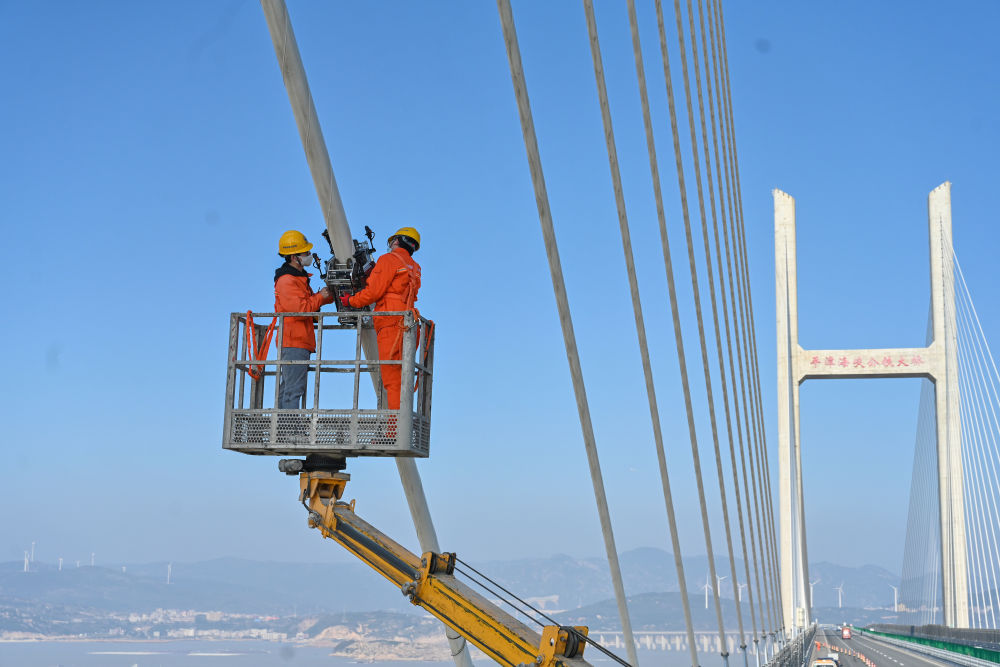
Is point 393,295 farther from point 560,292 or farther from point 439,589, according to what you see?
point 439,589

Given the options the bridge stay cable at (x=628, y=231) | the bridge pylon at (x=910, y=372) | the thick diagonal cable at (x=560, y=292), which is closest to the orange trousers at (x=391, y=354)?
the thick diagonal cable at (x=560, y=292)

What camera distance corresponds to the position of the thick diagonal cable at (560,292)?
5297 millimetres

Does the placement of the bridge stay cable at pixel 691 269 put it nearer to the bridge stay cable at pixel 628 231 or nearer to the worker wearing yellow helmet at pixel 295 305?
the bridge stay cable at pixel 628 231

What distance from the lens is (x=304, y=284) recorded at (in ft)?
20.5

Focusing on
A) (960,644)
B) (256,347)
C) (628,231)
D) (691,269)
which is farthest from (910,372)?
(256,347)

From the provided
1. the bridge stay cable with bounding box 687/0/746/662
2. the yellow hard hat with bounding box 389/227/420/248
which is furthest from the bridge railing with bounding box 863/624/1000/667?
the yellow hard hat with bounding box 389/227/420/248

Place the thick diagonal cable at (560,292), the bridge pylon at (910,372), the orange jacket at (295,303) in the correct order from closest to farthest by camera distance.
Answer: the thick diagonal cable at (560,292)
the orange jacket at (295,303)
the bridge pylon at (910,372)

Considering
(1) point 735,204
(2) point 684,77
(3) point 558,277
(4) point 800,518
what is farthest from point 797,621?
(3) point 558,277

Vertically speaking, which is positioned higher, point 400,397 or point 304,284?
point 304,284

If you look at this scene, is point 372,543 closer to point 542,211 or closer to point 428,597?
point 428,597

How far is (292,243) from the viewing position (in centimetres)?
627

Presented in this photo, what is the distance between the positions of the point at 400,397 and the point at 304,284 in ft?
3.69

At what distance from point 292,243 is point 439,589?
2.37 metres

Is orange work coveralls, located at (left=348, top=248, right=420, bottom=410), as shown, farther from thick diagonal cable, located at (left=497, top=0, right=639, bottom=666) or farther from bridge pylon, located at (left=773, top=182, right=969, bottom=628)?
bridge pylon, located at (left=773, top=182, right=969, bottom=628)
